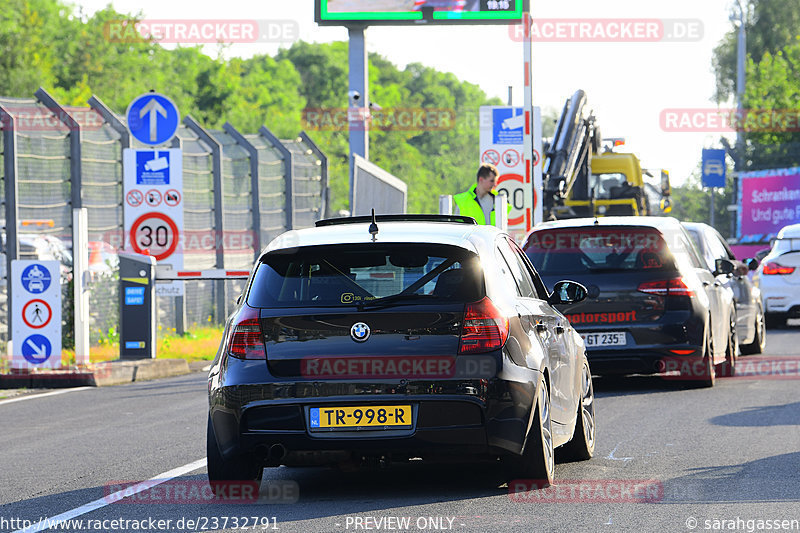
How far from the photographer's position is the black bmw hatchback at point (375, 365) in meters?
7.32

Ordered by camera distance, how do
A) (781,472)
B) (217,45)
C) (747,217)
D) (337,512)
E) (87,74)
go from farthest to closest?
(217,45)
(87,74)
(747,217)
(781,472)
(337,512)

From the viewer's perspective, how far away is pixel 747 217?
2053 inches

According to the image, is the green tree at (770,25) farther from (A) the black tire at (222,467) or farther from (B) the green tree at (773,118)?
(A) the black tire at (222,467)

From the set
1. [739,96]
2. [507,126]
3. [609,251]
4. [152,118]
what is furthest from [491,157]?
[739,96]

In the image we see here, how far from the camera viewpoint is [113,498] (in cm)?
788

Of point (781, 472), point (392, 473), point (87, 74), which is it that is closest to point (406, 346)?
point (392, 473)

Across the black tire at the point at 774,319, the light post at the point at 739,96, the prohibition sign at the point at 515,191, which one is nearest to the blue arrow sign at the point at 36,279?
the prohibition sign at the point at 515,191

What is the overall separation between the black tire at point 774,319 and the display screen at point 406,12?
6632mm

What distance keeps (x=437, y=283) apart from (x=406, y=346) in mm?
408

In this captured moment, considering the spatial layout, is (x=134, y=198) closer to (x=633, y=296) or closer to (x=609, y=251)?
(x=609, y=251)

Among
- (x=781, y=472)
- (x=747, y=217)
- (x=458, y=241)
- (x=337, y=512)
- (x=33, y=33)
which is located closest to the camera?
(x=337, y=512)

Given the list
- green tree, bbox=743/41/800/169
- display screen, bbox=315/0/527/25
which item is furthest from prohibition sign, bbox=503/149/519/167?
green tree, bbox=743/41/800/169

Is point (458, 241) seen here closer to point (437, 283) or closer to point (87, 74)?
point (437, 283)

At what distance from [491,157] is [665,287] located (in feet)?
38.5
